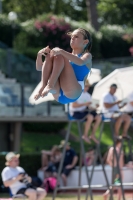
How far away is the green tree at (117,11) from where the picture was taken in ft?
134

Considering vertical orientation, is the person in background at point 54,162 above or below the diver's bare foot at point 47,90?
below

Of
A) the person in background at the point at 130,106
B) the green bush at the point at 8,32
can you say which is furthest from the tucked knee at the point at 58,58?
the green bush at the point at 8,32

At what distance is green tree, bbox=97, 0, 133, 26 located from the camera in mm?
40812

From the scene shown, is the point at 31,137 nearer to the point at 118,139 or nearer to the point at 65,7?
the point at 118,139

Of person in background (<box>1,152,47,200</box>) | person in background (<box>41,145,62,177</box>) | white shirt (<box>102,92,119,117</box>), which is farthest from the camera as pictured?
person in background (<box>41,145,62,177</box>)

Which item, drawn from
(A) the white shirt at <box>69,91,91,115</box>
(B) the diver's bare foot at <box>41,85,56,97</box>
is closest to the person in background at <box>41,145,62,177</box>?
(A) the white shirt at <box>69,91,91,115</box>

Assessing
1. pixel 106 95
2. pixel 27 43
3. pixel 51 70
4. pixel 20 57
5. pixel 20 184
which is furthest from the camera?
pixel 27 43

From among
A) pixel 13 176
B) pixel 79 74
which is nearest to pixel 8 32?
pixel 13 176

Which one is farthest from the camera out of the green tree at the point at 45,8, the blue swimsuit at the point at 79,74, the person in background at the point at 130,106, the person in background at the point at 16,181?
the green tree at the point at 45,8

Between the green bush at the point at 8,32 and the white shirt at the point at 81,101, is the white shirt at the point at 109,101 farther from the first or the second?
the green bush at the point at 8,32

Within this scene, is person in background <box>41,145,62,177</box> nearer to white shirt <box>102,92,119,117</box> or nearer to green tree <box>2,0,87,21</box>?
white shirt <box>102,92,119,117</box>

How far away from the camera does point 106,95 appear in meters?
12.4

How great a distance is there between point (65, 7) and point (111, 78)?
29925 mm

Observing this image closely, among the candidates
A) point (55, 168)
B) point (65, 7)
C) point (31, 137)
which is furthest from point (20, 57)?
point (65, 7)
